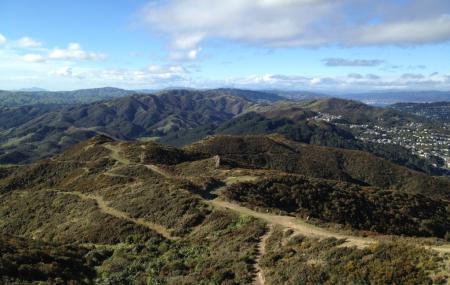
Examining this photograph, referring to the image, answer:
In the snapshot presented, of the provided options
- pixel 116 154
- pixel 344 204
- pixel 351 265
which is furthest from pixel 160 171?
pixel 351 265

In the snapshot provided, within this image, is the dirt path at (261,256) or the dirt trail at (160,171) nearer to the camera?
the dirt path at (261,256)

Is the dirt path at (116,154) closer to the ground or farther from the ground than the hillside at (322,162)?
farther from the ground

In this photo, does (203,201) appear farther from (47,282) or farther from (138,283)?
(47,282)

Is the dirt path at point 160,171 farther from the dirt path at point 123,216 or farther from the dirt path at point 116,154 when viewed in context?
the dirt path at point 123,216

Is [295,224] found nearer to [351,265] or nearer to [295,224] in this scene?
[295,224]

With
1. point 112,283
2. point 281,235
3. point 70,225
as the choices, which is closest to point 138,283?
point 112,283

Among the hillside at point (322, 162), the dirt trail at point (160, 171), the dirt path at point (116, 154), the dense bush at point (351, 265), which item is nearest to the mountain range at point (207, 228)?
the dense bush at point (351, 265)

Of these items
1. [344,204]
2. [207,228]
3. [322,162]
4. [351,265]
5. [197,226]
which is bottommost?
[322,162]
